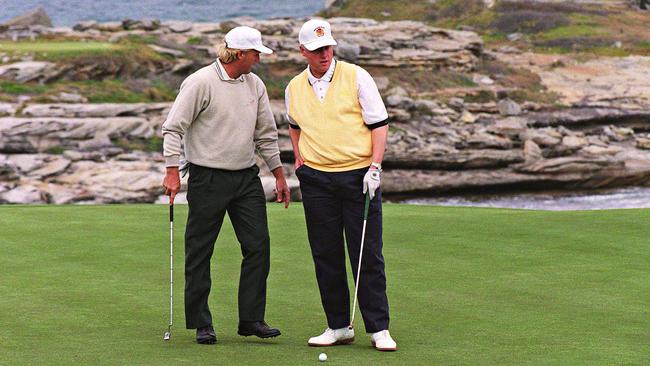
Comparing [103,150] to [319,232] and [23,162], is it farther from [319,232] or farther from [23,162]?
[319,232]

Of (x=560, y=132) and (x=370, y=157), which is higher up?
(x=370, y=157)

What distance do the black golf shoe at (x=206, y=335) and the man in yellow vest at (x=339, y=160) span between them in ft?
1.83

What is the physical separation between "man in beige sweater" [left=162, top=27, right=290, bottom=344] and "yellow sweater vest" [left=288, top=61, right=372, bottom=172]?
0.46 metres

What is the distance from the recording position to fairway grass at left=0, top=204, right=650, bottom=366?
6.54 meters

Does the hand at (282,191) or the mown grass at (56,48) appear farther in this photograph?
the mown grass at (56,48)

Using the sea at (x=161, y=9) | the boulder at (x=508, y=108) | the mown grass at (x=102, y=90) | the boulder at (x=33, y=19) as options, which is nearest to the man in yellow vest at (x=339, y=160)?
the mown grass at (x=102, y=90)

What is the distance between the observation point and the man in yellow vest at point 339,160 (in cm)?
673

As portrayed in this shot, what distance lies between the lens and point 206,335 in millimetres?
6941

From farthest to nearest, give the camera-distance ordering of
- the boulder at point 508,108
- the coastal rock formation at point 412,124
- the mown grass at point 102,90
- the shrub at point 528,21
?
the shrub at point 528,21, the boulder at point 508,108, the mown grass at point 102,90, the coastal rock formation at point 412,124

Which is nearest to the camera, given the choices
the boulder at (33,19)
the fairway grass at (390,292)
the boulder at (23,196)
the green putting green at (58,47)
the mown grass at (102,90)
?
the fairway grass at (390,292)

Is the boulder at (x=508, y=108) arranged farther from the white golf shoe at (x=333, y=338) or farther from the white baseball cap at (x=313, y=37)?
the white baseball cap at (x=313, y=37)

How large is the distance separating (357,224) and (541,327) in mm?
1339

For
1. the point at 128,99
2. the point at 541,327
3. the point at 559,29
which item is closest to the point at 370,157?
the point at 541,327

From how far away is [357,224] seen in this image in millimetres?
6898
